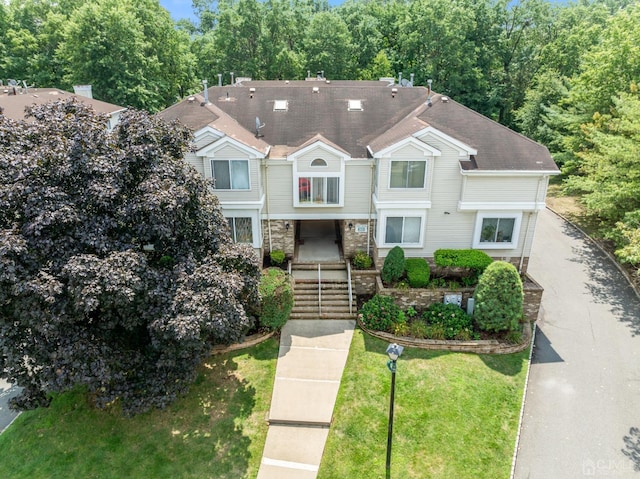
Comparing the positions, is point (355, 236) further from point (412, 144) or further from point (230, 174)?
point (230, 174)

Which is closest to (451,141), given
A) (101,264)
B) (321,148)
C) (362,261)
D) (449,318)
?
(321,148)

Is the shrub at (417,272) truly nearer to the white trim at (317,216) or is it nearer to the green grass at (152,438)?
the white trim at (317,216)

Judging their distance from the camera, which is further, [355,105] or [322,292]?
[355,105]

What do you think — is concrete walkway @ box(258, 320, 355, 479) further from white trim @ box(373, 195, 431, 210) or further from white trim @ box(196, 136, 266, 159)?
white trim @ box(196, 136, 266, 159)

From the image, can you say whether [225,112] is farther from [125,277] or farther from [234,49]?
[234,49]

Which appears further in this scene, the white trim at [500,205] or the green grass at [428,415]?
the white trim at [500,205]

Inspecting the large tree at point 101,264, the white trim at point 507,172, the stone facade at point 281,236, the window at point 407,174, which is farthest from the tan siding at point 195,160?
the white trim at point 507,172
